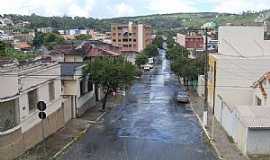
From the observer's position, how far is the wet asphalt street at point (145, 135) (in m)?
22.3

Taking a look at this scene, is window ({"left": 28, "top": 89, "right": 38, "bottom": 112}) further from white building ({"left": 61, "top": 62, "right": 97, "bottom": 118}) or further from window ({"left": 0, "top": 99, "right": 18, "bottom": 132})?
white building ({"left": 61, "top": 62, "right": 97, "bottom": 118})

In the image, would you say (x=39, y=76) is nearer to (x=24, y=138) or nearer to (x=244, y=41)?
(x=24, y=138)

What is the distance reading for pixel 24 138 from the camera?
73.9 ft

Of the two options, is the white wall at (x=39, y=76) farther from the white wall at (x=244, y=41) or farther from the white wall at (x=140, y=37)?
the white wall at (x=140, y=37)

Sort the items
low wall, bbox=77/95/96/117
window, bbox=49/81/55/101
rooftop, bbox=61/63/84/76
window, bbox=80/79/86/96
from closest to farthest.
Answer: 1. window, bbox=49/81/55/101
2. rooftop, bbox=61/63/84/76
3. low wall, bbox=77/95/96/117
4. window, bbox=80/79/86/96

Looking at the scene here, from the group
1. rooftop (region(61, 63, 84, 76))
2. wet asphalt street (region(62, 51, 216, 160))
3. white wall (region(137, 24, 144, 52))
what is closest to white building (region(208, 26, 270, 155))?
wet asphalt street (region(62, 51, 216, 160))

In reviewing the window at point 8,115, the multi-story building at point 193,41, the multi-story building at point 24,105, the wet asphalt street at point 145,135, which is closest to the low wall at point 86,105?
the wet asphalt street at point 145,135

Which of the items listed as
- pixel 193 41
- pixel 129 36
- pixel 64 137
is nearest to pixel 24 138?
pixel 64 137

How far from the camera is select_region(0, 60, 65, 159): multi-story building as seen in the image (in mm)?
20578

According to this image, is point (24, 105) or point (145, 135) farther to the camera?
point (145, 135)

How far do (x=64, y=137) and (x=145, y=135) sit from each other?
5333 mm

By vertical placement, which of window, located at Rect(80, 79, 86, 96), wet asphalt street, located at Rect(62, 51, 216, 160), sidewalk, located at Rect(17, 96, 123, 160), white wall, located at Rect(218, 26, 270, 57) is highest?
white wall, located at Rect(218, 26, 270, 57)

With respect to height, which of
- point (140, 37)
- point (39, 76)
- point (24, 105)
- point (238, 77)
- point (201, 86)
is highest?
point (140, 37)

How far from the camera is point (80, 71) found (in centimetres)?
3375
